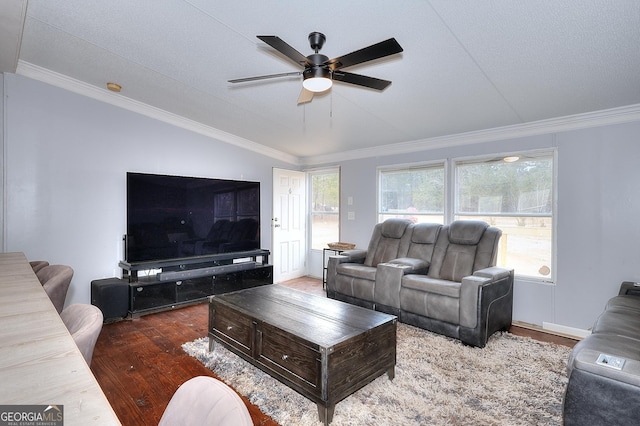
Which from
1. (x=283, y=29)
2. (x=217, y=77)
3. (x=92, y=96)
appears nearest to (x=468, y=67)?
(x=283, y=29)

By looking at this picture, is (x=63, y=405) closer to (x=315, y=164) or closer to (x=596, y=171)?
(x=596, y=171)

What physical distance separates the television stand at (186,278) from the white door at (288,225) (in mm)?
656

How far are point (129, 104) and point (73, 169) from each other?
105 centimetres

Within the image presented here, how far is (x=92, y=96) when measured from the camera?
376 cm

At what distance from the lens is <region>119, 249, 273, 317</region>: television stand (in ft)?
12.2

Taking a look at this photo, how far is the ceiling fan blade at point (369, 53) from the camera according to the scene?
1.74m

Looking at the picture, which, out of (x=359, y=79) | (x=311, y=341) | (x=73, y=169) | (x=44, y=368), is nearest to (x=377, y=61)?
(x=359, y=79)

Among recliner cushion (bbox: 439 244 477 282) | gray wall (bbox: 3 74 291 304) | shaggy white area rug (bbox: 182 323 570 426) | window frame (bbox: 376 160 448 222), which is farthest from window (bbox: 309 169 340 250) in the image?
shaggy white area rug (bbox: 182 323 570 426)

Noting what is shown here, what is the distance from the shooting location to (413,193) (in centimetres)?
468

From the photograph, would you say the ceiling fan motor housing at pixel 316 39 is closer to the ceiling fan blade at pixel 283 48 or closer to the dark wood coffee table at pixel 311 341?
the ceiling fan blade at pixel 283 48

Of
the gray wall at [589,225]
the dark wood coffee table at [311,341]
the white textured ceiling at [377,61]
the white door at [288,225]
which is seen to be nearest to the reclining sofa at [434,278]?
the gray wall at [589,225]

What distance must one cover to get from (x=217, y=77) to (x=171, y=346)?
2697 mm

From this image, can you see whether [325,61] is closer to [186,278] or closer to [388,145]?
[388,145]

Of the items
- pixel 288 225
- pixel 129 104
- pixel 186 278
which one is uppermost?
pixel 129 104
